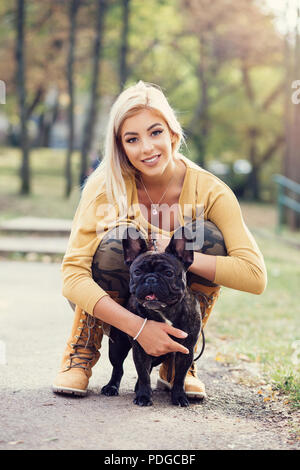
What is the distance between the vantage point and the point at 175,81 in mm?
Result: 28844

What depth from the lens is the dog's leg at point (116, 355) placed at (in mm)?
3475

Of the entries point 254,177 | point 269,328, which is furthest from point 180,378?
point 254,177

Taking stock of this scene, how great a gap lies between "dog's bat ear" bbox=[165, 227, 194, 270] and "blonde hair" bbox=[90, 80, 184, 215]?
0.45 m

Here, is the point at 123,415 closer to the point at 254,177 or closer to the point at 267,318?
the point at 267,318

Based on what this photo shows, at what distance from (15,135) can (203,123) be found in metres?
18.9

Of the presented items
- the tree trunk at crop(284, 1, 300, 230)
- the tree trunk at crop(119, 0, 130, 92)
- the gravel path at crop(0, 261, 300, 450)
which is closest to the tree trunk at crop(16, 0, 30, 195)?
the tree trunk at crop(119, 0, 130, 92)

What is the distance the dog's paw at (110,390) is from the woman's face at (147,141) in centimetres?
116

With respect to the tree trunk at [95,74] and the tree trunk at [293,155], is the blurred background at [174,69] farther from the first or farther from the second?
the tree trunk at [293,155]

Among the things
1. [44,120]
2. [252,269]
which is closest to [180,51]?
[44,120]

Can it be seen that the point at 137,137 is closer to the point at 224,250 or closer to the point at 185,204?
the point at 185,204

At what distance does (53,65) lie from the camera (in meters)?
24.4

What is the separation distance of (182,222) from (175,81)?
26188mm

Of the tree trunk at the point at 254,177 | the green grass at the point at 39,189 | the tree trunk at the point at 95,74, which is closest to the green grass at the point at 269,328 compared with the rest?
the green grass at the point at 39,189

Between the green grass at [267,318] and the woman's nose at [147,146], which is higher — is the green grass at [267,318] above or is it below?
below
